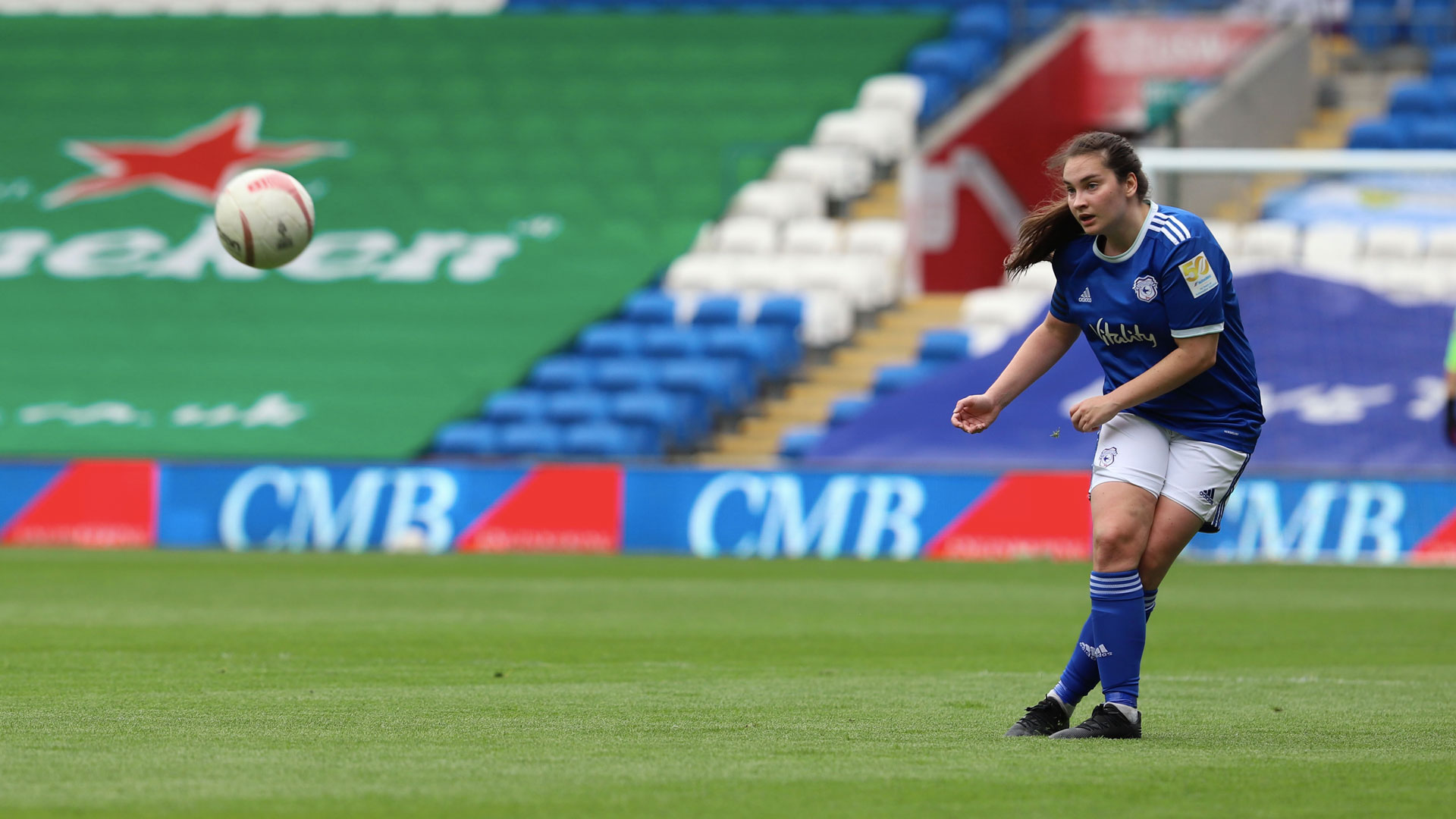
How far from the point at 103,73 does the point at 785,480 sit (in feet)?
53.5

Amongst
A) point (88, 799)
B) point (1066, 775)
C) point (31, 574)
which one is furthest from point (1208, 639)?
point (31, 574)

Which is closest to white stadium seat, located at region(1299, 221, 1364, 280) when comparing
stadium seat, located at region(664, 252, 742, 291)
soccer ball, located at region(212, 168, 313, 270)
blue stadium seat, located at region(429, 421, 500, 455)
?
stadium seat, located at region(664, 252, 742, 291)

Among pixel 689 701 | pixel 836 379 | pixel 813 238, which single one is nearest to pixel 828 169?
pixel 813 238

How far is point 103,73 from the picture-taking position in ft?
104

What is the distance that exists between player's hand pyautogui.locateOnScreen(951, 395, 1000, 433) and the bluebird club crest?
0.60 meters

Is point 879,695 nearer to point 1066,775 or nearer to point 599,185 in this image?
point 1066,775

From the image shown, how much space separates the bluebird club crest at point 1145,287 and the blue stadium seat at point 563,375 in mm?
17850

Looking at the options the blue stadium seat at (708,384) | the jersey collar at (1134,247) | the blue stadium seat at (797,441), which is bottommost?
the blue stadium seat at (797,441)

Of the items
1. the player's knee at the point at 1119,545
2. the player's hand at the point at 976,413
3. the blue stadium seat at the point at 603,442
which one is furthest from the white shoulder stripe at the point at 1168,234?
the blue stadium seat at the point at 603,442

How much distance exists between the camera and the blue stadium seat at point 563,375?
24.4m

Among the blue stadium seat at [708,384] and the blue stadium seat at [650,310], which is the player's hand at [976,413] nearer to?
the blue stadium seat at [708,384]

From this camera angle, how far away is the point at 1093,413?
6.46 meters

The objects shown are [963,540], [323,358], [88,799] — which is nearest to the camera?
[88,799]

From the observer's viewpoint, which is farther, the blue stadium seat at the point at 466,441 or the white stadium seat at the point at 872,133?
the white stadium seat at the point at 872,133
